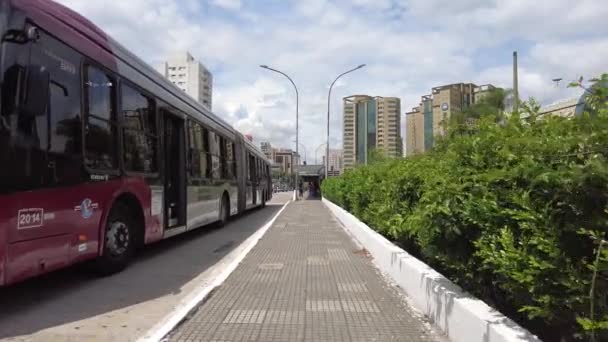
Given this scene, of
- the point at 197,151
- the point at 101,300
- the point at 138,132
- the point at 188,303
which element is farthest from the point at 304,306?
the point at 197,151

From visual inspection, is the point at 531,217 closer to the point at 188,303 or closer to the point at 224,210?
the point at 188,303

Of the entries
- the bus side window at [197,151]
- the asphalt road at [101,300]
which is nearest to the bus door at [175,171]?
the bus side window at [197,151]

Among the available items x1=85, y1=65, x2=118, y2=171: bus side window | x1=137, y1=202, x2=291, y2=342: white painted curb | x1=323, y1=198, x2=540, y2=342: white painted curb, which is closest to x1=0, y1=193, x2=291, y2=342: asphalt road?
x1=137, y1=202, x2=291, y2=342: white painted curb

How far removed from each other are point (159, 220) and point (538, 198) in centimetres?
725

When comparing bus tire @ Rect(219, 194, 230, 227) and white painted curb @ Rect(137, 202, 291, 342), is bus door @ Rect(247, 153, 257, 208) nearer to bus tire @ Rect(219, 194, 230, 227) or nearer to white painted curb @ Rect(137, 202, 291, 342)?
bus tire @ Rect(219, 194, 230, 227)

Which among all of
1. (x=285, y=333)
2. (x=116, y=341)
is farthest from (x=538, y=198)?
(x=116, y=341)

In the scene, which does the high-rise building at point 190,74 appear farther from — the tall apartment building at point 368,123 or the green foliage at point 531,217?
the green foliage at point 531,217

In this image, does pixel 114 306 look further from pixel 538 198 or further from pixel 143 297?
pixel 538 198

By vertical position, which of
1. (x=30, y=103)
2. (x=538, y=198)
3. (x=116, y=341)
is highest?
(x=30, y=103)

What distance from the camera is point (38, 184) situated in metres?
5.80

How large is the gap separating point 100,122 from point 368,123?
47671 millimetres

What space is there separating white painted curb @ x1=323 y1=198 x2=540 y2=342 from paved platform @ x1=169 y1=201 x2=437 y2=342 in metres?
0.19

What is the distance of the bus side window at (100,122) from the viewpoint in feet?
23.3

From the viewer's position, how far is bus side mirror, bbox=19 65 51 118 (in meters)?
5.52
